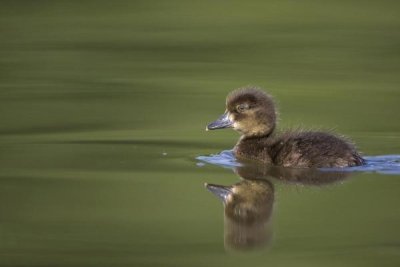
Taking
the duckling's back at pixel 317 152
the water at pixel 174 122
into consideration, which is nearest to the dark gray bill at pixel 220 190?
the water at pixel 174 122

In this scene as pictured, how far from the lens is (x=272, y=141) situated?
11.4m

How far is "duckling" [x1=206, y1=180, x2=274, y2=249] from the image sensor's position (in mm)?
8250

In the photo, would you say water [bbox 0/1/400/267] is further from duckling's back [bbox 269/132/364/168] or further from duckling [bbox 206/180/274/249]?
duckling's back [bbox 269/132/364/168]

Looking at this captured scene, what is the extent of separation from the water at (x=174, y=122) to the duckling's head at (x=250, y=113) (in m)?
0.36

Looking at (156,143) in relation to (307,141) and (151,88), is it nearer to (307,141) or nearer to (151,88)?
(307,141)

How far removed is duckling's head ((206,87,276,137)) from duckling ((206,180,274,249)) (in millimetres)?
1474

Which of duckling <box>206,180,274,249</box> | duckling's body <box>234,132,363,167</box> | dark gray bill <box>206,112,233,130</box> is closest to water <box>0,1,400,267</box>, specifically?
Result: duckling <box>206,180,274,249</box>

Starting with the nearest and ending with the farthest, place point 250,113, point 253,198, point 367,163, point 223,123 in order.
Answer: point 253,198 < point 367,163 < point 250,113 < point 223,123

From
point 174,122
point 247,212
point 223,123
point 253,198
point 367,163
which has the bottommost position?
point 247,212

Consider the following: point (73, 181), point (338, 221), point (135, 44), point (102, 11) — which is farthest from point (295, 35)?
point (338, 221)

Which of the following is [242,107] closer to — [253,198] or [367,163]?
[367,163]

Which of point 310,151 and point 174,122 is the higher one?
point 174,122

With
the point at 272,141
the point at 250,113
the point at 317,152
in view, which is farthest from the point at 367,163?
the point at 250,113

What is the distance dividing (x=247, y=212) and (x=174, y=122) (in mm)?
4134
